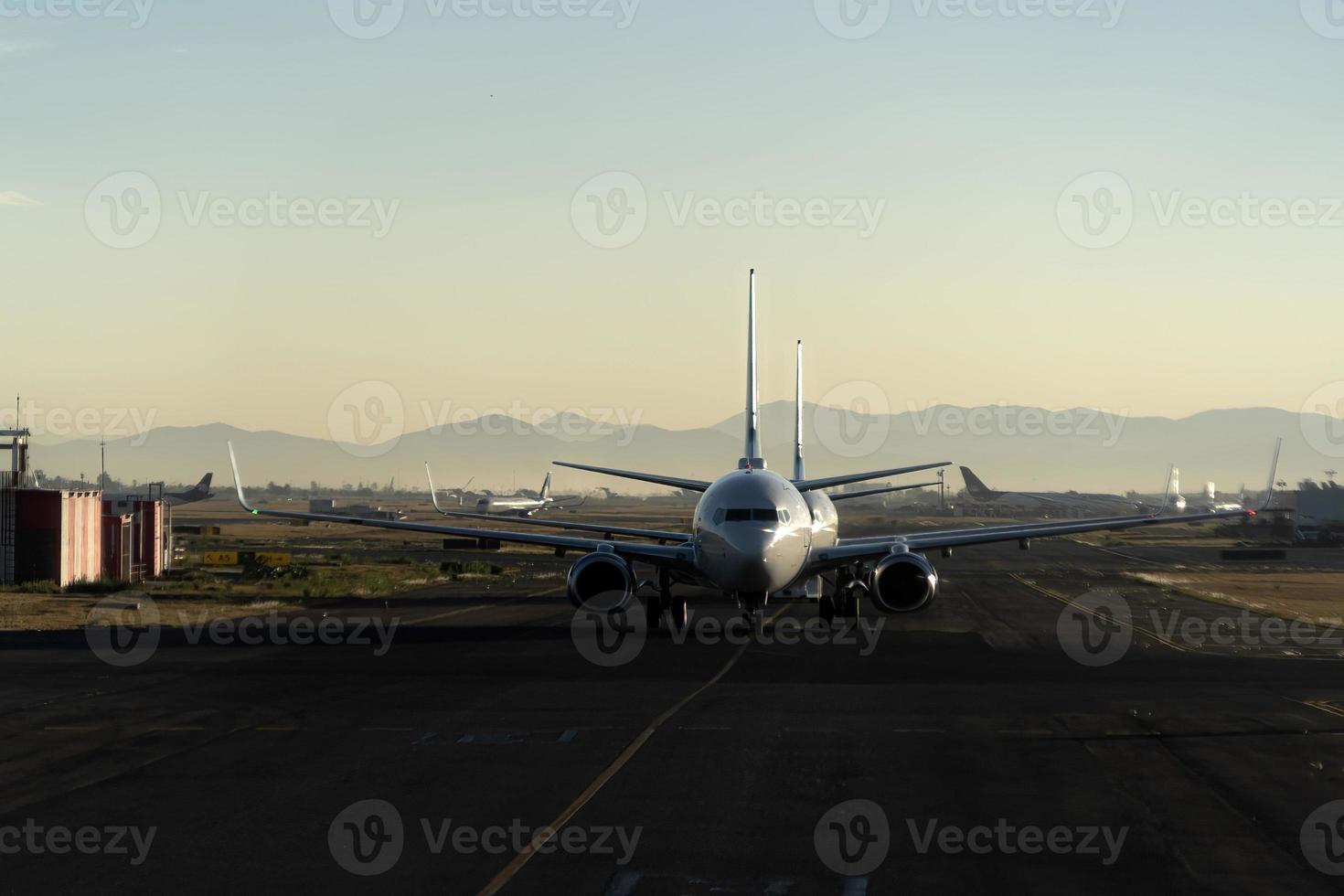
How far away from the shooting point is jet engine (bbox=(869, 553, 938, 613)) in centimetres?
3500

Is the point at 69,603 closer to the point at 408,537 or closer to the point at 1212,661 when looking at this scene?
the point at 1212,661

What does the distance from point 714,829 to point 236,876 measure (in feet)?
16.5

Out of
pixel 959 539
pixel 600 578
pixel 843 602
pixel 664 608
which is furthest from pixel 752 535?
pixel 959 539

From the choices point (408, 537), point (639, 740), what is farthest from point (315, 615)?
point (408, 537)

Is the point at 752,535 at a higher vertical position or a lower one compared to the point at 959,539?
higher

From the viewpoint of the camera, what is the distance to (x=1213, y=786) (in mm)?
17062

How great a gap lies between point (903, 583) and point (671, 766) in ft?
59.5

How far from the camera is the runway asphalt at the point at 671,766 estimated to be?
13016mm

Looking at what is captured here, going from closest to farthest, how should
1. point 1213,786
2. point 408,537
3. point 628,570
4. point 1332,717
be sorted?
point 1213,786 → point 1332,717 → point 628,570 → point 408,537

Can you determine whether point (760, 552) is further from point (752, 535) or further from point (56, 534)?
point (56, 534)

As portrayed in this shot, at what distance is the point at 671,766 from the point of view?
18.3 metres

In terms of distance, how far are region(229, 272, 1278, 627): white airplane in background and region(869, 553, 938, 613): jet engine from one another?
0.08 ft

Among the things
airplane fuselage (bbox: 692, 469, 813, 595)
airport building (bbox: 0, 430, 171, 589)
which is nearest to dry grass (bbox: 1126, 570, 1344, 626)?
airplane fuselage (bbox: 692, 469, 813, 595)

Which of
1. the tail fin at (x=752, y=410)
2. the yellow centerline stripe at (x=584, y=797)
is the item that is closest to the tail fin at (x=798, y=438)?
the tail fin at (x=752, y=410)
